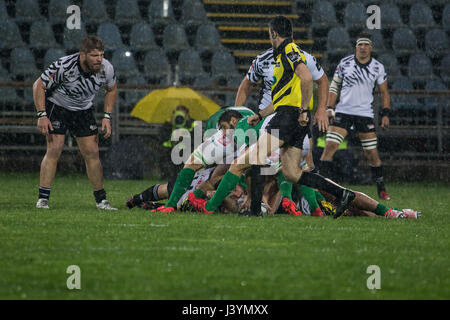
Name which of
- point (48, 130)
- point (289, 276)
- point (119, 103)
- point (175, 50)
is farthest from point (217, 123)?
point (175, 50)

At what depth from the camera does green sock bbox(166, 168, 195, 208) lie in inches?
310

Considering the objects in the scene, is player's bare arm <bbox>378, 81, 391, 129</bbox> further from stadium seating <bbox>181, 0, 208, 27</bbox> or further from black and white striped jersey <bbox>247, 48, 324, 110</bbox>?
stadium seating <bbox>181, 0, 208, 27</bbox>

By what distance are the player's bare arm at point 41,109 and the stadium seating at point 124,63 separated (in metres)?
8.38

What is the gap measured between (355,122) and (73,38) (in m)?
7.97

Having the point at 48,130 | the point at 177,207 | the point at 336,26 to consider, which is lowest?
the point at 177,207

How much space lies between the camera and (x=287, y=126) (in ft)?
22.8

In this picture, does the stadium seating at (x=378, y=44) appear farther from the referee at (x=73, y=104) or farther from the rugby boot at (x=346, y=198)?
the rugby boot at (x=346, y=198)

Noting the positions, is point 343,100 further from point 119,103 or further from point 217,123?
point 119,103

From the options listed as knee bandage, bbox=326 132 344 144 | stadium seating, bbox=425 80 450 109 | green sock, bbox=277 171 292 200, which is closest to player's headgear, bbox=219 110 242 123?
green sock, bbox=277 171 292 200

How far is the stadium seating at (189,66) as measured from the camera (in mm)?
16531

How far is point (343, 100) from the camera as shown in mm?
10828

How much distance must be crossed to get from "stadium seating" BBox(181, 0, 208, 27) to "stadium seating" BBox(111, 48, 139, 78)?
1739 mm

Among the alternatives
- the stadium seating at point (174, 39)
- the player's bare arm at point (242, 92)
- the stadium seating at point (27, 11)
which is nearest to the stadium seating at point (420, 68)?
the stadium seating at point (174, 39)
